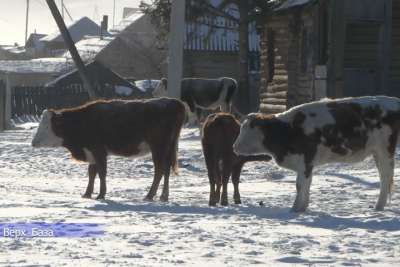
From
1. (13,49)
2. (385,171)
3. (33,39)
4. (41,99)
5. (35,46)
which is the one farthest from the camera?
(13,49)

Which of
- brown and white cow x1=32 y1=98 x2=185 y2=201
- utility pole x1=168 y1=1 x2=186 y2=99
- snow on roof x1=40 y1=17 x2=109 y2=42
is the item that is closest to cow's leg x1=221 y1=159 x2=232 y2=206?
brown and white cow x1=32 y1=98 x2=185 y2=201

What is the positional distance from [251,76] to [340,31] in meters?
21.3

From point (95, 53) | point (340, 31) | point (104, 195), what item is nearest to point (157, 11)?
point (340, 31)

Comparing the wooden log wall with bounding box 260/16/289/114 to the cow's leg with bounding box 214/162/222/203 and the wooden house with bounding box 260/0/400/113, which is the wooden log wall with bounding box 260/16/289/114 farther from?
the cow's leg with bounding box 214/162/222/203

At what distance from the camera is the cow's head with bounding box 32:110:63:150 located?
14.3 meters

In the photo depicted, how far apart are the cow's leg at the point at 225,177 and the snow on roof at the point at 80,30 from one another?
9395 centimetres

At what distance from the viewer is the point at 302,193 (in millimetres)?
11461

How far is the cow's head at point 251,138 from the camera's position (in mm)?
11906

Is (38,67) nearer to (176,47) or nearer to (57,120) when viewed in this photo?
(176,47)

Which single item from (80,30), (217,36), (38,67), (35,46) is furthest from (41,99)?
(35,46)

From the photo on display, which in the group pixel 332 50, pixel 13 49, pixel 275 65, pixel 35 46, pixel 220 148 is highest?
pixel 35 46

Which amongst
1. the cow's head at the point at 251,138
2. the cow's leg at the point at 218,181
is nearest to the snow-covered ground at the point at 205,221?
the cow's leg at the point at 218,181

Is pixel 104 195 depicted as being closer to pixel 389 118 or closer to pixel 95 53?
pixel 389 118

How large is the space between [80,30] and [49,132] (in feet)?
315
